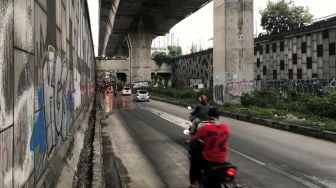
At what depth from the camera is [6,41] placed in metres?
A: 3.68

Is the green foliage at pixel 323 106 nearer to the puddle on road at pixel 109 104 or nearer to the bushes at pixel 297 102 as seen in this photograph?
the bushes at pixel 297 102

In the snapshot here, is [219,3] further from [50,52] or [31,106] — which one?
[31,106]

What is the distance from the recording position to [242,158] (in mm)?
11750

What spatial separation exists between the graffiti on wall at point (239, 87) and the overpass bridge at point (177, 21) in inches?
13.5

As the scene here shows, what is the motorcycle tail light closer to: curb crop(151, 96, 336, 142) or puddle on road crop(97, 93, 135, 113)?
curb crop(151, 96, 336, 142)

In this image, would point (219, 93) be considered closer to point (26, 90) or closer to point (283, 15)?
point (26, 90)

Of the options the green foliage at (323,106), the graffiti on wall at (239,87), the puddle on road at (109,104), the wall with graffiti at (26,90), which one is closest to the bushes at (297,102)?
the green foliage at (323,106)

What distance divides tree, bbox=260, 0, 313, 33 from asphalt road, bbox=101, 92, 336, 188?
211 ft

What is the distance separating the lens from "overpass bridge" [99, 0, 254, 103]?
3050 centimetres

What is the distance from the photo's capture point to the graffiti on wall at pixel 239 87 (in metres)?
30.6

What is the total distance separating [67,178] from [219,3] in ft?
84.7

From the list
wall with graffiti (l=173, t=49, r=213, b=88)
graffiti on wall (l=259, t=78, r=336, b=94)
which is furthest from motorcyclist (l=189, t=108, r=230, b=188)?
wall with graffiti (l=173, t=49, r=213, b=88)

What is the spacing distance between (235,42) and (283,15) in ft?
172

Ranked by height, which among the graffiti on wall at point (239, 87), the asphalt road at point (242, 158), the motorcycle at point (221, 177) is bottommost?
the asphalt road at point (242, 158)
